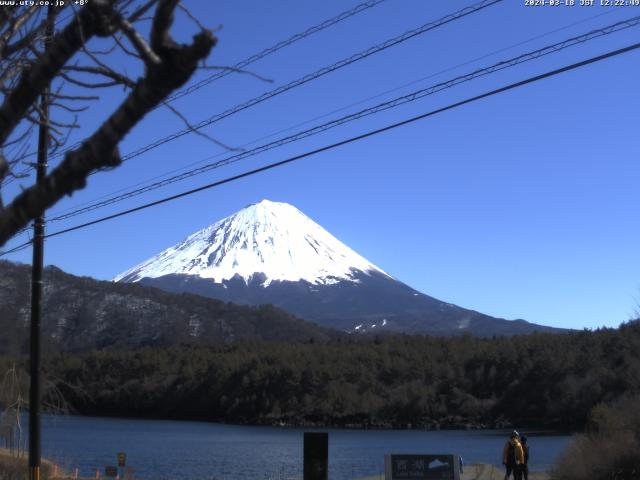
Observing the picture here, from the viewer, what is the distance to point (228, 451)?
163 feet

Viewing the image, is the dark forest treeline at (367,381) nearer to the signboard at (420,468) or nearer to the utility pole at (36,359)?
the signboard at (420,468)

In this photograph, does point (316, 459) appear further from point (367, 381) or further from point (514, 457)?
point (367, 381)

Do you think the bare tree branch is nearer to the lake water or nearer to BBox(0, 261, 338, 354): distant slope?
the lake water

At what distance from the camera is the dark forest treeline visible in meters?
82.2

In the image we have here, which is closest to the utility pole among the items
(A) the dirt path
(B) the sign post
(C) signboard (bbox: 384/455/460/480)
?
(B) the sign post

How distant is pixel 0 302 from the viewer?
136 meters

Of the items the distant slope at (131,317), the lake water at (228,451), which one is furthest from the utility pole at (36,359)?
the distant slope at (131,317)

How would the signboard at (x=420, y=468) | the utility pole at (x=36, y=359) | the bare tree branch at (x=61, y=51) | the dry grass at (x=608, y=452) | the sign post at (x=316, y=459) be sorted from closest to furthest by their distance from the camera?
the bare tree branch at (x=61, y=51) < the sign post at (x=316, y=459) < the utility pole at (x=36, y=359) < the signboard at (x=420, y=468) < the dry grass at (x=608, y=452)

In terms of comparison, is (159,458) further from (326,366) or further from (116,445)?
(326,366)

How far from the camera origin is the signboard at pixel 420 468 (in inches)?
661

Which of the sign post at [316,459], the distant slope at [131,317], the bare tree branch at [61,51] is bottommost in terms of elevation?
the sign post at [316,459]

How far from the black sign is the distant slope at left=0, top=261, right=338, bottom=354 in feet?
430

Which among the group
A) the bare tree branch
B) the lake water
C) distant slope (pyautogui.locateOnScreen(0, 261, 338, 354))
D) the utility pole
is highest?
distant slope (pyautogui.locateOnScreen(0, 261, 338, 354))

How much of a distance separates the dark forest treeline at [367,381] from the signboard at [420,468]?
2428 inches
